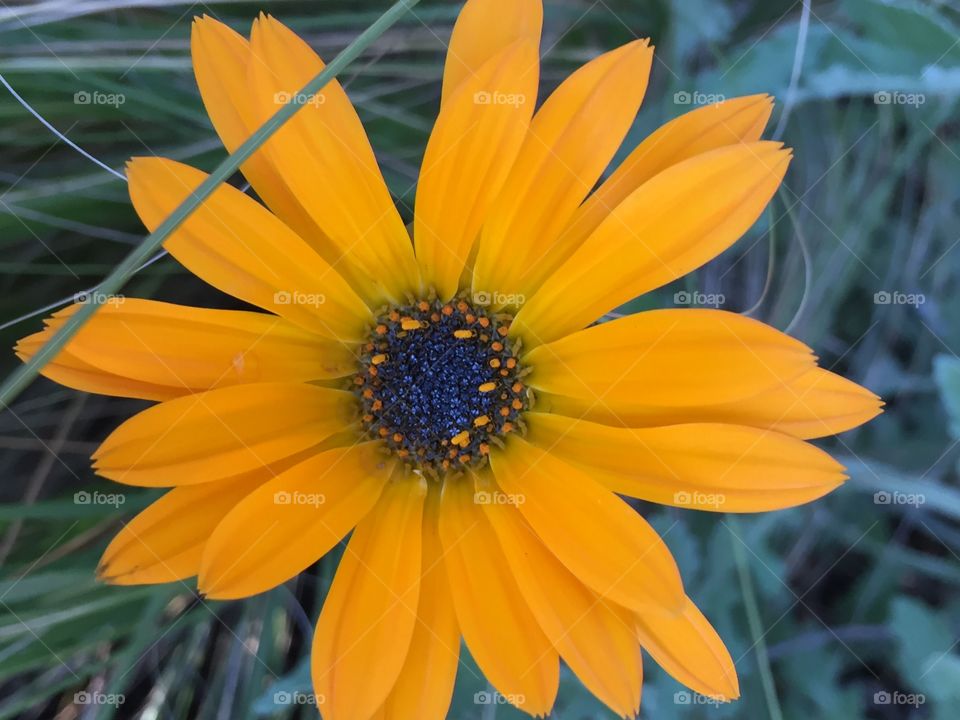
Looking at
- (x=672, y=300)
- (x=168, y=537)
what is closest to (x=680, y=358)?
(x=672, y=300)

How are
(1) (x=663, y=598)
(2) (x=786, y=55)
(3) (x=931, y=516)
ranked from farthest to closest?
(3) (x=931, y=516), (2) (x=786, y=55), (1) (x=663, y=598)

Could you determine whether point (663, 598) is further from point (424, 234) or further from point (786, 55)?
point (786, 55)

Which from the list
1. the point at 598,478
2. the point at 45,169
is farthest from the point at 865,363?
the point at 45,169

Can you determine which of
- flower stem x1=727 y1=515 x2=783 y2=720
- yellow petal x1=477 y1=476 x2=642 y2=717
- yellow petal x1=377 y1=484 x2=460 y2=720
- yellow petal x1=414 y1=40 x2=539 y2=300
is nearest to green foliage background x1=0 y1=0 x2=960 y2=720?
flower stem x1=727 y1=515 x2=783 y2=720

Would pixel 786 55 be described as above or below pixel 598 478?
above

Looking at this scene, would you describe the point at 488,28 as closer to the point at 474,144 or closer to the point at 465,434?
the point at 474,144

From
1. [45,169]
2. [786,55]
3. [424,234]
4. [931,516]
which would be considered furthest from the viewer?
[931,516]

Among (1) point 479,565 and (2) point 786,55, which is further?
(2) point 786,55
